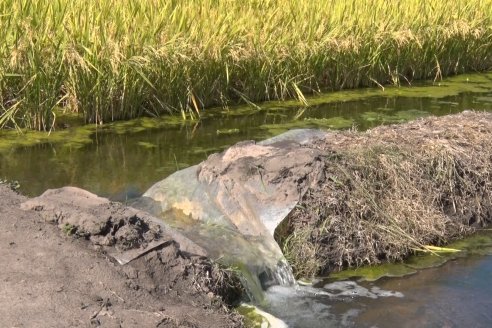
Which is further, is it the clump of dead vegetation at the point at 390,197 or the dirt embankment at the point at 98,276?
the clump of dead vegetation at the point at 390,197

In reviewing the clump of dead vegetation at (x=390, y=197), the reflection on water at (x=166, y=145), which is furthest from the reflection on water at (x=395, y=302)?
the reflection on water at (x=166, y=145)

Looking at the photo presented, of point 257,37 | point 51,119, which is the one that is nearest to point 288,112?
point 257,37

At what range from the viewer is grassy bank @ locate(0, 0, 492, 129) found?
→ 596cm

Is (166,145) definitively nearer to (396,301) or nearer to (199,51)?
(199,51)

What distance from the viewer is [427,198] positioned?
A: 4617mm

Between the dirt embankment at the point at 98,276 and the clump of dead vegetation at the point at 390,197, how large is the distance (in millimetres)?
799

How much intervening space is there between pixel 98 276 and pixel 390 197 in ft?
6.39

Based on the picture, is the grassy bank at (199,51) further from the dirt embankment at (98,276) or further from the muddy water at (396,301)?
the muddy water at (396,301)

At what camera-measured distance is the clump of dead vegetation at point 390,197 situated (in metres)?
4.15

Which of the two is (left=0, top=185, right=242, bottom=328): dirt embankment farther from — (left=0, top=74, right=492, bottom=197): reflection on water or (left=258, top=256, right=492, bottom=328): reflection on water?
(left=0, top=74, right=492, bottom=197): reflection on water

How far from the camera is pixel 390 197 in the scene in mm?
4488

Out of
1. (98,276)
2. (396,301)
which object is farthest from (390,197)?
(98,276)

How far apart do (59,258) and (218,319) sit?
2.31ft

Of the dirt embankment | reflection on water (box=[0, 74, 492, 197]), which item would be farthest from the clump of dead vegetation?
reflection on water (box=[0, 74, 492, 197])
